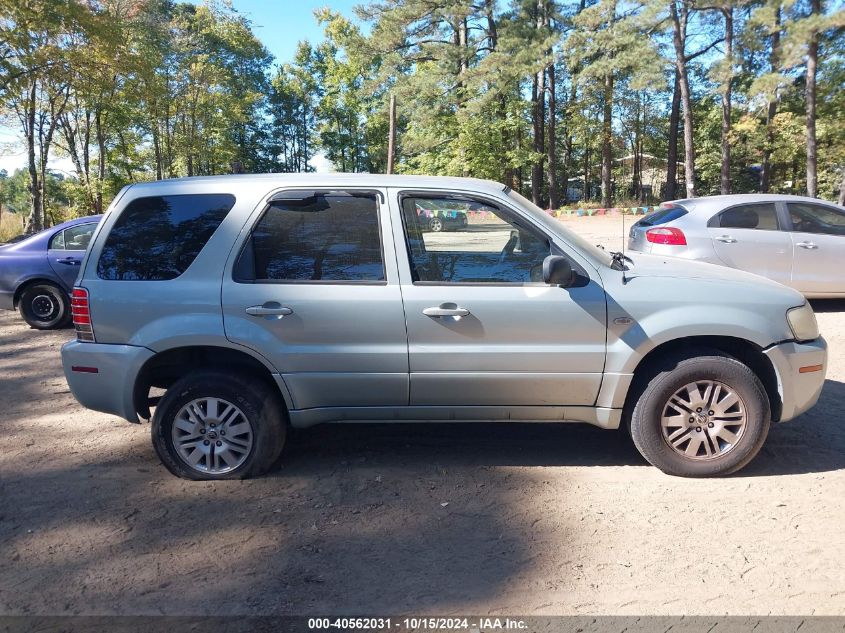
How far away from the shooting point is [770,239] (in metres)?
8.39

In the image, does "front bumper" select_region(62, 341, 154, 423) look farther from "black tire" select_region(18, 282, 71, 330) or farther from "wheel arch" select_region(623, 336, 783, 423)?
"black tire" select_region(18, 282, 71, 330)

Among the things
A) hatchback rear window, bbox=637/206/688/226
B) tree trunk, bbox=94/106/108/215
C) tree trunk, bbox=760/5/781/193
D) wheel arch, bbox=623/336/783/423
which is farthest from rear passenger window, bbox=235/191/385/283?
tree trunk, bbox=94/106/108/215

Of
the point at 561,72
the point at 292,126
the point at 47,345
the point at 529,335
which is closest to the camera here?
the point at 529,335

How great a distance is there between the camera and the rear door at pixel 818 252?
330 inches

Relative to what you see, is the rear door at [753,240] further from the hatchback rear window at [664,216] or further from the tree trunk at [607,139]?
the tree trunk at [607,139]

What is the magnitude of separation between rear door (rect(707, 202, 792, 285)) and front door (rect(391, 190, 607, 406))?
17.6 ft

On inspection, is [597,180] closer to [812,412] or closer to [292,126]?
[292,126]

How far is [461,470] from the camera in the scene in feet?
13.4

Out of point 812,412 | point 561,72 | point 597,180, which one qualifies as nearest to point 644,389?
point 812,412

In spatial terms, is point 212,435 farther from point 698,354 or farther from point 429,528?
point 698,354

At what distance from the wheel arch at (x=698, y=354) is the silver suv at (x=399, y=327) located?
12mm

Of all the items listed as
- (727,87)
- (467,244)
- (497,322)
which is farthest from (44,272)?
(727,87)

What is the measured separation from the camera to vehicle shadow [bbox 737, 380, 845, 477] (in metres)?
4.06

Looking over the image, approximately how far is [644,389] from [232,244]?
2629 mm
